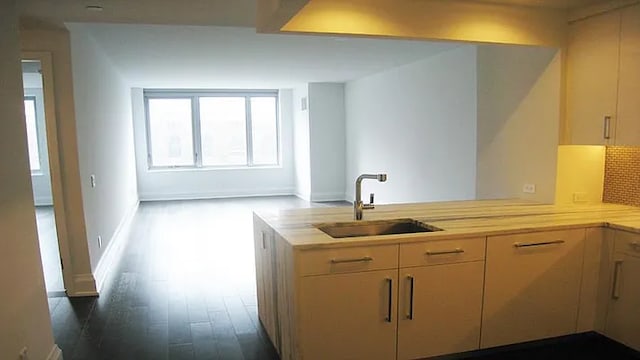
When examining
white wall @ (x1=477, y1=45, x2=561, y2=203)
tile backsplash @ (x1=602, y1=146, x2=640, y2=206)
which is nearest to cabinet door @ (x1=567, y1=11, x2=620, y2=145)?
white wall @ (x1=477, y1=45, x2=561, y2=203)

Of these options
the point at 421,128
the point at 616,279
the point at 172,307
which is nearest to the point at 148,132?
the point at 421,128

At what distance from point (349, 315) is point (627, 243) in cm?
171

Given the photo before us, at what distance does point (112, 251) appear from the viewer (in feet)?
17.3

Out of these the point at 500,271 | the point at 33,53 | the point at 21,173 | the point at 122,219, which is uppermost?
the point at 33,53

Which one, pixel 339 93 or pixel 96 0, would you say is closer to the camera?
pixel 96 0

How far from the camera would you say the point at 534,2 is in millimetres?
3068

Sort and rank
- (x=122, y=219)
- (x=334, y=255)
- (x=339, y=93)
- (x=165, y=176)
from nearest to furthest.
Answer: (x=334, y=255)
(x=122, y=219)
(x=339, y=93)
(x=165, y=176)

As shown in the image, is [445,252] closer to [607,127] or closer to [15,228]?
[607,127]

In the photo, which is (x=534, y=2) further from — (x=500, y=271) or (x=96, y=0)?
(x=96, y=0)

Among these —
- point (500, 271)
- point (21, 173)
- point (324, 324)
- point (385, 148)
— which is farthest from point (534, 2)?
point (385, 148)

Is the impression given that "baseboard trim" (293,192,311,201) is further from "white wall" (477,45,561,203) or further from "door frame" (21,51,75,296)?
"door frame" (21,51,75,296)

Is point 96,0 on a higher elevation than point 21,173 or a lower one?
higher

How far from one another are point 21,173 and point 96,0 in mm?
1218

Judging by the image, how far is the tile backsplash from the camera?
10.7 feet
